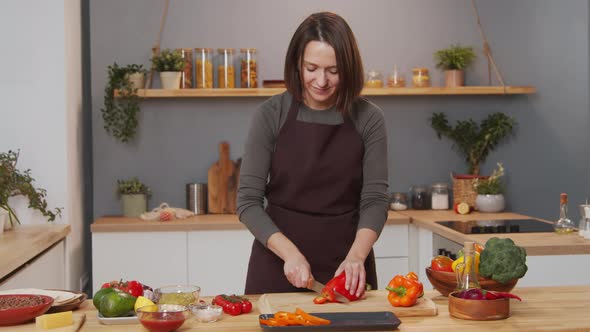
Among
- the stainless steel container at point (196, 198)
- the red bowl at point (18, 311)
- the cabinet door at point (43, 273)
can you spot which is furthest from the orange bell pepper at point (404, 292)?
the stainless steel container at point (196, 198)

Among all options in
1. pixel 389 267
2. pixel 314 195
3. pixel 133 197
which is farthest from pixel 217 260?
pixel 314 195

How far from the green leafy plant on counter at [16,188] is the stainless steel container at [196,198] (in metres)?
0.82

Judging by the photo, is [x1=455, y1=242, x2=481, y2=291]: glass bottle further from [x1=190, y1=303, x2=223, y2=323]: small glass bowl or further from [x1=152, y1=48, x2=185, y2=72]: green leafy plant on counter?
[x1=152, y1=48, x2=185, y2=72]: green leafy plant on counter

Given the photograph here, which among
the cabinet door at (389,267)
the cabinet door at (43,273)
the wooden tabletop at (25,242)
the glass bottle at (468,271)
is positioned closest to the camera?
the glass bottle at (468,271)

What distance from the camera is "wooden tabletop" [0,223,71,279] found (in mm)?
3104

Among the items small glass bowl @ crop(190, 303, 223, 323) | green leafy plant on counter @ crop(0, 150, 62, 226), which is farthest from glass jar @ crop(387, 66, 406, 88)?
small glass bowl @ crop(190, 303, 223, 323)

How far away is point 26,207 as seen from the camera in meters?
4.18

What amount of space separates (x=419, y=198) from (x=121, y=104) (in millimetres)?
1825

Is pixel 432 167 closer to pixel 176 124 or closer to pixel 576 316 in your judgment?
pixel 176 124

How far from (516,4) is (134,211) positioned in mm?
2587

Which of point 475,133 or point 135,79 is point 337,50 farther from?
point 475,133

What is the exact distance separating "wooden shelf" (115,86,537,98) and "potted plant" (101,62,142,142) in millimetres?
51

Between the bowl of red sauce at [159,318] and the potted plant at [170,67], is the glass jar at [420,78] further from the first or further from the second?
the bowl of red sauce at [159,318]

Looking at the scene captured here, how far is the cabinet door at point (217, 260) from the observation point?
4430 mm
